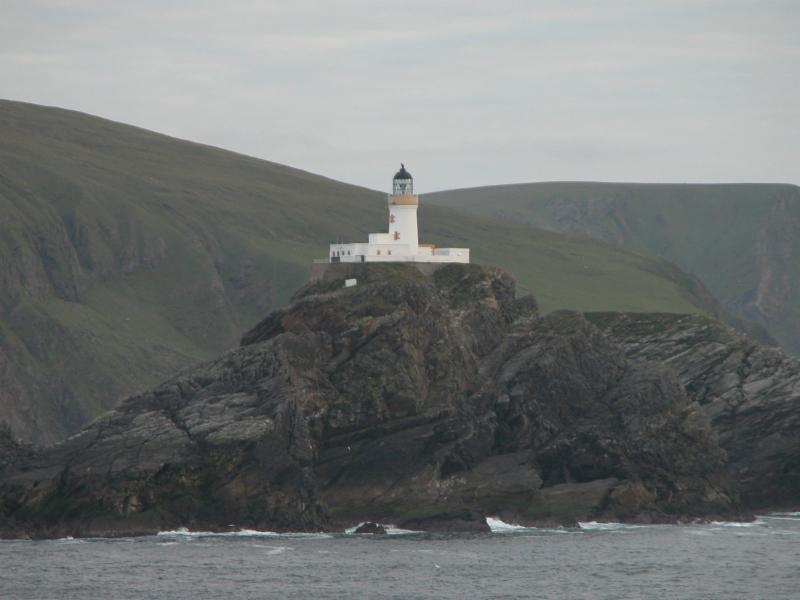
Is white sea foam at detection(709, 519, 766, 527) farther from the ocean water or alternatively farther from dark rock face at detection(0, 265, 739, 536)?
the ocean water

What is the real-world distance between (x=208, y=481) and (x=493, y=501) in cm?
1676

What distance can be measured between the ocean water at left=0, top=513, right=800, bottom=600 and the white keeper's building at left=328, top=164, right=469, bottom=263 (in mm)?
24838

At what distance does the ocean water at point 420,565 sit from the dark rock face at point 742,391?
1195 cm

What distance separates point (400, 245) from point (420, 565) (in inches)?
1495

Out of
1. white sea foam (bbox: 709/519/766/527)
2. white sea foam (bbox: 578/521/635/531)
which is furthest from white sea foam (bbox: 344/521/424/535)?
white sea foam (bbox: 709/519/766/527)

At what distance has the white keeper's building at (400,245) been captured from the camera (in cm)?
13150

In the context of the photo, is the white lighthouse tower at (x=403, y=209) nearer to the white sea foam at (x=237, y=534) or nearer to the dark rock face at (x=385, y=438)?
the dark rock face at (x=385, y=438)

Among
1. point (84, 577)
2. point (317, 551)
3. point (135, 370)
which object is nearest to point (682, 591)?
point (317, 551)

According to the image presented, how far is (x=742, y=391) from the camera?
425ft

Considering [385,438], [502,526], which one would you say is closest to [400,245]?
[385,438]

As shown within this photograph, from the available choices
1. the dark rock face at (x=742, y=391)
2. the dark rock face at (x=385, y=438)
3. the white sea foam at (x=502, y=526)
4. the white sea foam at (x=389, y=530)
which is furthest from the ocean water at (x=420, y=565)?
the dark rock face at (x=742, y=391)

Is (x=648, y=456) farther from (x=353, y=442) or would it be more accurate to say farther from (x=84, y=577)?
(x=84, y=577)

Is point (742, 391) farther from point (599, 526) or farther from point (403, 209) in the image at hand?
point (403, 209)

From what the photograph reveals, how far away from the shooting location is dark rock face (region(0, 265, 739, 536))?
10706cm
